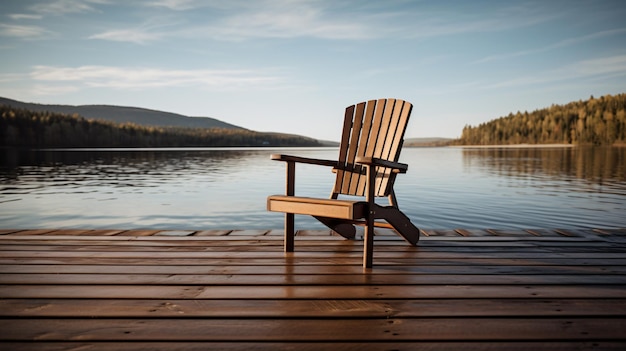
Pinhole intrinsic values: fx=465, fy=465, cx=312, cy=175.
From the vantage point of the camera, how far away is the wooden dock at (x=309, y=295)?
162 centimetres

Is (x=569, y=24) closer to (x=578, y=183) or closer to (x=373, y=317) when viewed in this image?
(x=578, y=183)

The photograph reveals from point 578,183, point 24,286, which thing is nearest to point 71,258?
point 24,286

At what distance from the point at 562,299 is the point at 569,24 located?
46.0 meters

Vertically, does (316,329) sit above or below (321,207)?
below

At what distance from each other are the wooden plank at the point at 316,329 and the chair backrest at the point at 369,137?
1702mm

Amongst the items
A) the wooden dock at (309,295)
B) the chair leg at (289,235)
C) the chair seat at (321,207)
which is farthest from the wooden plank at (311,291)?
the chair leg at (289,235)

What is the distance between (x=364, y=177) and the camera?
11.8ft

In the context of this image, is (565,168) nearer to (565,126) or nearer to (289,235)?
(289,235)

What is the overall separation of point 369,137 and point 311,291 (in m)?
1.83

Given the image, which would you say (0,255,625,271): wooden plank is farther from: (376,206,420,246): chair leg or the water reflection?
the water reflection

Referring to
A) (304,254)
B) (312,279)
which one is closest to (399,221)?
(304,254)

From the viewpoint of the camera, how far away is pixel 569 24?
133 ft

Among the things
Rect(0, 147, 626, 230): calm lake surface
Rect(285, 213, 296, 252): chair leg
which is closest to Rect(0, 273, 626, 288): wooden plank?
Rect(285, 213, 296, 252): chair leg

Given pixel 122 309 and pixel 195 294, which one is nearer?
pixel 122 309
